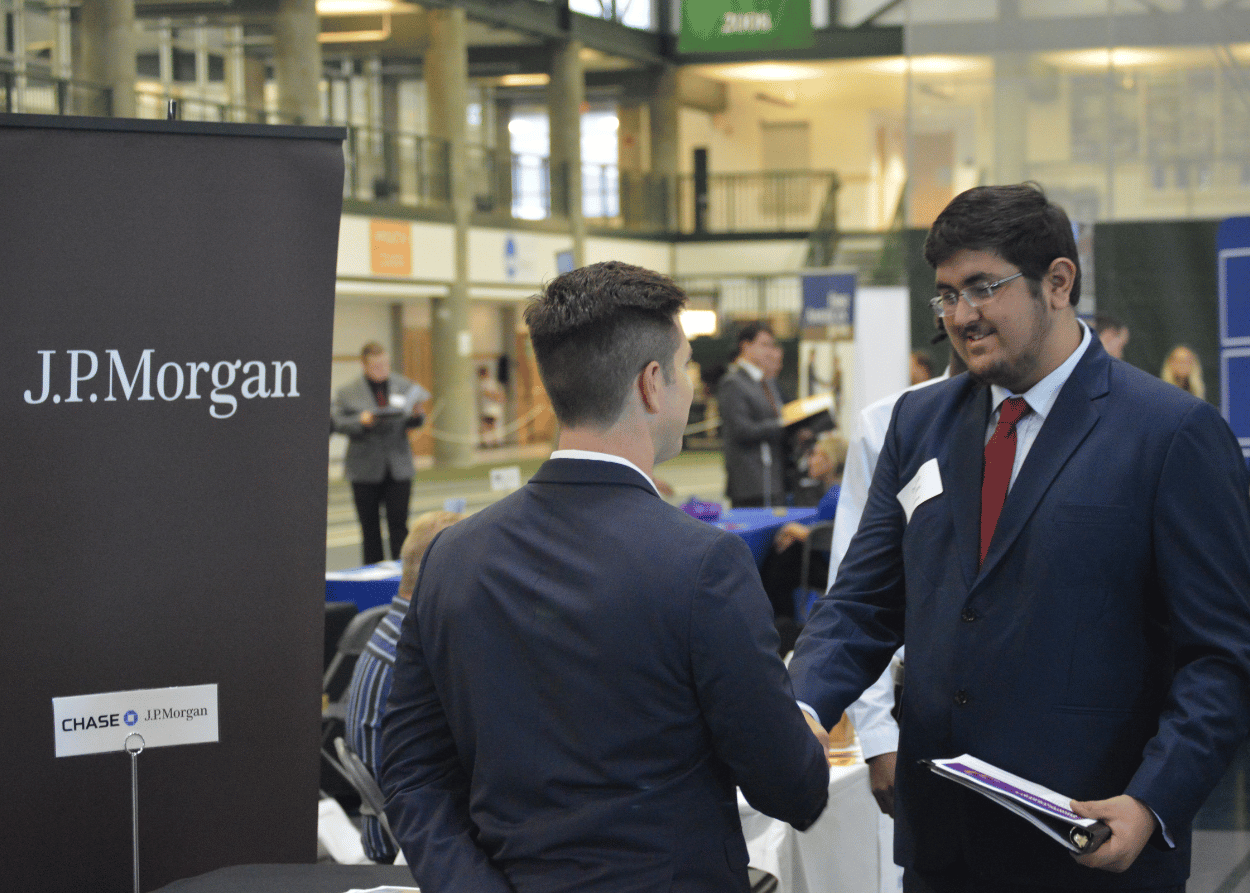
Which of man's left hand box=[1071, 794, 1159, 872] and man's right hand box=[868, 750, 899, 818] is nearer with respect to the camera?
man's left hand box=[1071, 794, 1159, 872]

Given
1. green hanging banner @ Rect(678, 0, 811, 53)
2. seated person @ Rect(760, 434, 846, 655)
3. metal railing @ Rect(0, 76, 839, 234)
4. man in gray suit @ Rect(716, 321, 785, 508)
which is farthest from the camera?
metal railing @ Rect(0, 76, 839, 234)

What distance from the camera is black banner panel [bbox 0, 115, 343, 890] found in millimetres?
2305

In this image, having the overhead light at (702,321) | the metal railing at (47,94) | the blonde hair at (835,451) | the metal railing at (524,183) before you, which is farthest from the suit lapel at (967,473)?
the metal railing at (47,94)

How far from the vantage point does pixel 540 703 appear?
1.35m

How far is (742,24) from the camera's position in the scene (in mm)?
7562

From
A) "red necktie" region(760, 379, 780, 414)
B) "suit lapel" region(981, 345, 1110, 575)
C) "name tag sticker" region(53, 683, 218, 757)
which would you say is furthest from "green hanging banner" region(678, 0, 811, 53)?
"suit lapel" region(981, 345, 1110, 575)

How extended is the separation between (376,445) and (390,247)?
10.3 m

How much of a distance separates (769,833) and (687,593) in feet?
5.46

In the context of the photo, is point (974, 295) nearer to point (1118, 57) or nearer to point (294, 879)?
point (294, 879)

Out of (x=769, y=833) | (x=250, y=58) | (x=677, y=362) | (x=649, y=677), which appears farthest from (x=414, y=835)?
(x=250, y=58)

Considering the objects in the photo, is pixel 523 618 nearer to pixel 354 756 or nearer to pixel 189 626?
pixel 189 626

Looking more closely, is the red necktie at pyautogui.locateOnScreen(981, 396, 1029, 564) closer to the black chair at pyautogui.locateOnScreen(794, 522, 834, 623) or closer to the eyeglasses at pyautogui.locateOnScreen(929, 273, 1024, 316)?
the eyeglasses at pyautogui.locateOnScreen(929, 273, 1024, 316)

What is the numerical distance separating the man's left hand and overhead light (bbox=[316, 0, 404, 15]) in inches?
672

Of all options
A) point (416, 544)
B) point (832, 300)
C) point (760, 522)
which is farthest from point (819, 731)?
point (832, 300)
